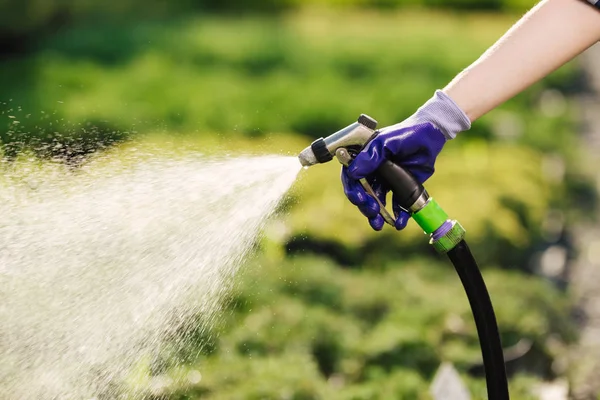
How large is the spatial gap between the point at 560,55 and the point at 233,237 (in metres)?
1.05

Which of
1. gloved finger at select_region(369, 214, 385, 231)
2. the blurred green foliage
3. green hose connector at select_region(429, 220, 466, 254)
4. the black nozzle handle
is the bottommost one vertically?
the blurred green foliage

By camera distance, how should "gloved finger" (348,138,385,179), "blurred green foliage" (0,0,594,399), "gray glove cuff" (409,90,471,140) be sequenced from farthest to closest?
"blurred green foliage" (0,0,594,399)
"gray glove cuff" (409,90,471,140)
"gloved finger" (348,138,385,179)

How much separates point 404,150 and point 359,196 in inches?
5.8

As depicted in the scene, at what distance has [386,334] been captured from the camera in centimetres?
319

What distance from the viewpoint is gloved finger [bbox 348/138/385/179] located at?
1.83 meters

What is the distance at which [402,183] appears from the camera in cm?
186

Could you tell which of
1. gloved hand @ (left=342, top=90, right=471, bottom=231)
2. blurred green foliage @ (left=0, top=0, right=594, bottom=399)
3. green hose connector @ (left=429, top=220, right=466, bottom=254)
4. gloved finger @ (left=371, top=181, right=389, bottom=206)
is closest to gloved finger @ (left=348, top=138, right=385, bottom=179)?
gloved hand @ (left=342, top=90, right=471, bottom=231)

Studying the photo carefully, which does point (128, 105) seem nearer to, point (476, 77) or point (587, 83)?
point (476, 77)

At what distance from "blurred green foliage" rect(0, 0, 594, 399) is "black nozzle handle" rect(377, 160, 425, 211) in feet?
3.51

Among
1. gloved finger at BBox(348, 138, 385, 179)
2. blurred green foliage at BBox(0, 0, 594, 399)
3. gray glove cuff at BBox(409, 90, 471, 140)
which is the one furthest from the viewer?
blurred green foliage at BBox(0, 0, 594, 399)

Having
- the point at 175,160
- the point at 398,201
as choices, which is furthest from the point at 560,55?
the point at 175,160

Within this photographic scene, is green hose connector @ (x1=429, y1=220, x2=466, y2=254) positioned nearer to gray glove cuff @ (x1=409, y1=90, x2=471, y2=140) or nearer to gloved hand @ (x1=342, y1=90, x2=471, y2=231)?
gloved hand @ (x1=342, y1=90, x2=471, y2=231)

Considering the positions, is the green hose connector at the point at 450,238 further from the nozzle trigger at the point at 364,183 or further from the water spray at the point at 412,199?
the nozzle trigger at the point at 364,183

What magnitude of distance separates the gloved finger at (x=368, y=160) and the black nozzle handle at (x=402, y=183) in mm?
24
